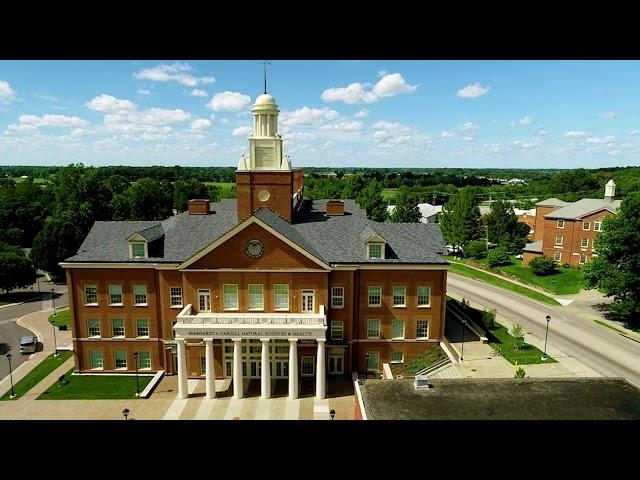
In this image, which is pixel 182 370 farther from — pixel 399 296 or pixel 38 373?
pixel 399 296

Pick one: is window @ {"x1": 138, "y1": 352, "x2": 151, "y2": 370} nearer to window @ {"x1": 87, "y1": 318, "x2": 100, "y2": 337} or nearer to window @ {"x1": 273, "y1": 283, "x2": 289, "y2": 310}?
window @ {"x1": 87, "y1": 318, "x2": 100, "y2": 337}

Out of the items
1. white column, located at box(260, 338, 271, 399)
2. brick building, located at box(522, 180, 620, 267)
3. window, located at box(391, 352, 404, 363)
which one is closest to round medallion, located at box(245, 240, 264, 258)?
white column, located at box(260, 338, 271, 399)

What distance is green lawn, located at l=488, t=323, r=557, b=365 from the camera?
120 feet

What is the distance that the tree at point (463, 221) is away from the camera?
7900cm

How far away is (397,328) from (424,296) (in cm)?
329

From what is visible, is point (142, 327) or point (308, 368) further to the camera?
point (142, 327)

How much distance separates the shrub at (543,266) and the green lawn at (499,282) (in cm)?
488

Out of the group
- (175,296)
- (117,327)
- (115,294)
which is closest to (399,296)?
(175,296)

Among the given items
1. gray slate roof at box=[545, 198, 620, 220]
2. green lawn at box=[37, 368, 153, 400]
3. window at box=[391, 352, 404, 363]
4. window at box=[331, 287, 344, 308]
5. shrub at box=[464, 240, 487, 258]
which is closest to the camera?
green lawn at box=[37, 368, 153, 400]

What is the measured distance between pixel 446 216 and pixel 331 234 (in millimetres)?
47441

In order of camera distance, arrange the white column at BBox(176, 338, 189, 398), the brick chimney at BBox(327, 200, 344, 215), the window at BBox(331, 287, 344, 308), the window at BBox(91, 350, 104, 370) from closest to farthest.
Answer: the white column at BBox(176, 338, 189, 398) < the window at BBox(331, 287, 344, 308) < the window at BBox(91, 350, 104, 370) < the brick chimney at BBox(327, 200, 344, 215)

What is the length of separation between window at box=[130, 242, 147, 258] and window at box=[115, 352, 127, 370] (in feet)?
26.8

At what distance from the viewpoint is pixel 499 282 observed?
63531mm
